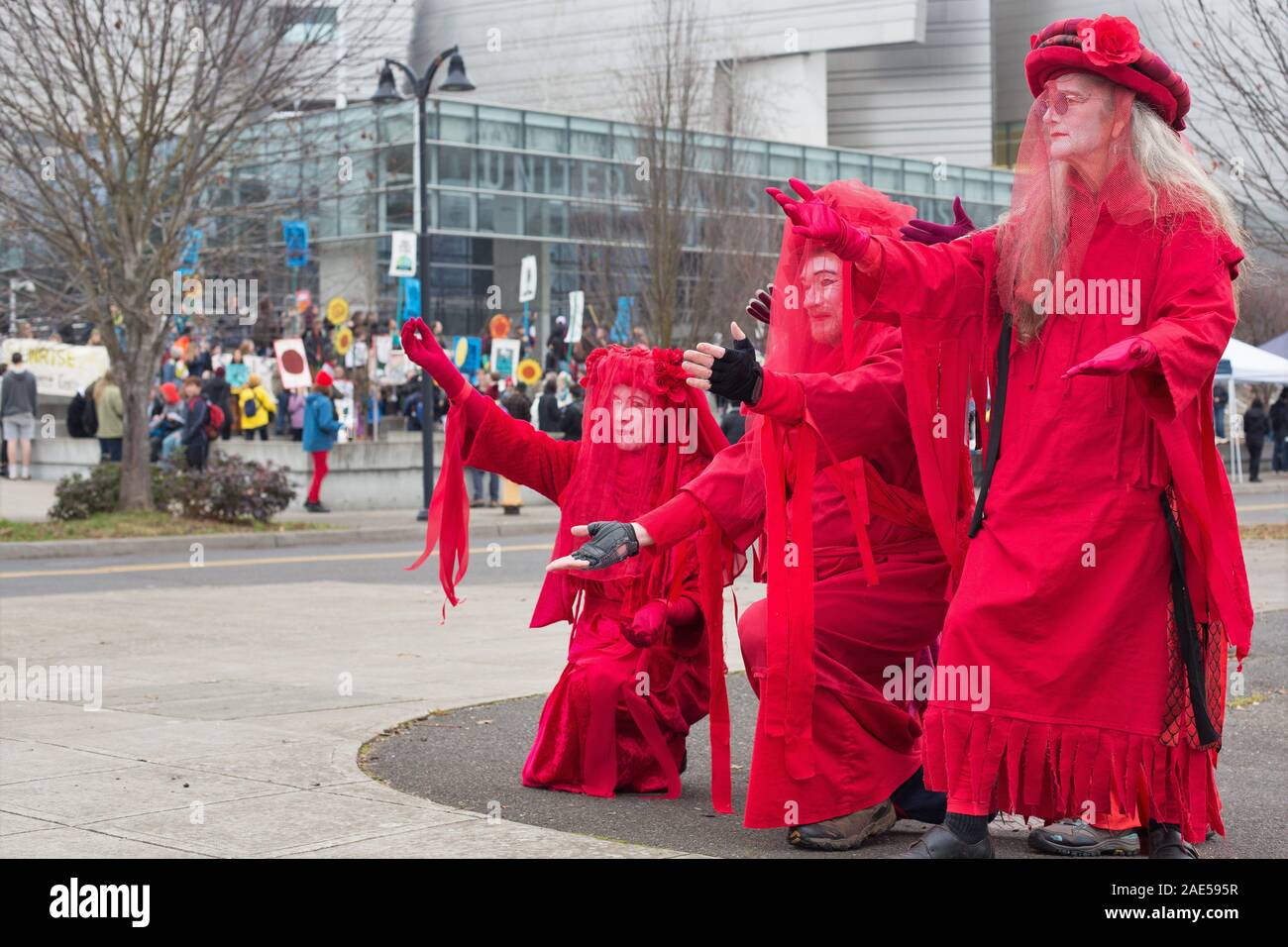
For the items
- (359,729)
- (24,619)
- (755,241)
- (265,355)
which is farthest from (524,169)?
(359,729)

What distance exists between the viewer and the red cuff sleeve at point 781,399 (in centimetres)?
468

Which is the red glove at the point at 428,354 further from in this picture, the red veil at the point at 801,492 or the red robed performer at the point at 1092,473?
the red robed performer at the point at 1092,473

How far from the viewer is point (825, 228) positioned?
13.8 feet

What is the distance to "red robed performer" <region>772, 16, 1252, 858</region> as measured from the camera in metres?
4.22

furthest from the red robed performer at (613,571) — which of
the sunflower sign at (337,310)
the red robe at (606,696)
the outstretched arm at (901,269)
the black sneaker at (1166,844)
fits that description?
the sunflower sign at (337,310)

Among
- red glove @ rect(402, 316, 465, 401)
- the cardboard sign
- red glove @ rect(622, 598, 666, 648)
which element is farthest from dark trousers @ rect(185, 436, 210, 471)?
red glove @ rect(622, 598, 666, 648)

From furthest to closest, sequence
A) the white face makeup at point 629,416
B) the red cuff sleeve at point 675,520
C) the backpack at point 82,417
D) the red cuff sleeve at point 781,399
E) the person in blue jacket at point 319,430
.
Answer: the backpack at point 82,417
the person in blue jacket at point 319,430
the white face makeup at point 629,416
the red cuff sleeve at point 675,520
the red cuff sleeve at point 781,399

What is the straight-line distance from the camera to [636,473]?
6012 millimetres

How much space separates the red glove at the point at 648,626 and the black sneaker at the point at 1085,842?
4.62ft

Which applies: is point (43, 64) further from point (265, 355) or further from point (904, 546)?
point (904, 546)

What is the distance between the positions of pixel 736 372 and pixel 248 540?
574 inches

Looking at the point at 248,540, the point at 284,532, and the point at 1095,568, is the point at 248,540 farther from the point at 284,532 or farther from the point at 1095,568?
the point at 1095,568

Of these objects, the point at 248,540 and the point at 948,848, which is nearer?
the point at 948,848

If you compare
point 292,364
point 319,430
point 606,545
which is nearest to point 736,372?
point 606,545
